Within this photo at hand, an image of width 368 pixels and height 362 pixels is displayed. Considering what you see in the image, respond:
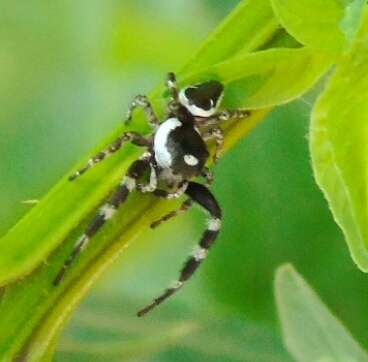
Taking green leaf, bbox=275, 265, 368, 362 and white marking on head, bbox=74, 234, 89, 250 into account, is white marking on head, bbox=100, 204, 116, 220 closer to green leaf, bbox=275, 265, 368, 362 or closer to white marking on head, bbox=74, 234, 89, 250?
white marking on head, bbox=74, 234, 89, 250

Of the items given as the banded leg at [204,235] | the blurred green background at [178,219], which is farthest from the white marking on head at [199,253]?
the blurred green background at [178,219]

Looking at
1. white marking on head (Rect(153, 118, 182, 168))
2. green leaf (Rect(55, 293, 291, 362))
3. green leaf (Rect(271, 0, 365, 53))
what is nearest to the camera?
green leaf (Rect(271, 0, 365, 53))

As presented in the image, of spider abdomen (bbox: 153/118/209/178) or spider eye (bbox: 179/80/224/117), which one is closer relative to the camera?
spider eye (bbox: 179/80/224/117)

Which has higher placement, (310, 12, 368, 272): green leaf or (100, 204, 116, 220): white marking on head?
(100, 204, 116, 220): white marking on head

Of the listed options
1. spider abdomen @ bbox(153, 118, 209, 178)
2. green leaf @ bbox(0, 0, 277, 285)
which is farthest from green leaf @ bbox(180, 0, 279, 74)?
spider abdomen @ bbox(153, 118, 209, 178)

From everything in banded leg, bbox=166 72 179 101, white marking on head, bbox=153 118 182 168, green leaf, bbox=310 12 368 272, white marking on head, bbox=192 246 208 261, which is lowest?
white marking on head, bbox=192 246 208 261

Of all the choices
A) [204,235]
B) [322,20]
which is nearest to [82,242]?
[322,20]

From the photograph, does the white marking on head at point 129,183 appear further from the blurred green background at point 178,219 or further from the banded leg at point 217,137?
the blurred green background at point 178,219
